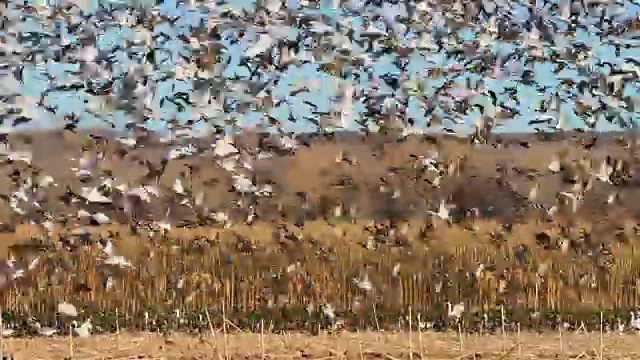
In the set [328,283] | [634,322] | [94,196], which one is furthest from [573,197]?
[328,283]

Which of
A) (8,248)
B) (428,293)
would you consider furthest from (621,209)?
(8,248)

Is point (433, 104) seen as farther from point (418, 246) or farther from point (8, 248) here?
point (8, 248)

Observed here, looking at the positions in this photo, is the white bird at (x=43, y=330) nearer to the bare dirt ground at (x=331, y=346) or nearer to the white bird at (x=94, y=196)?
the bare dirt ground at (x=331, y=346)

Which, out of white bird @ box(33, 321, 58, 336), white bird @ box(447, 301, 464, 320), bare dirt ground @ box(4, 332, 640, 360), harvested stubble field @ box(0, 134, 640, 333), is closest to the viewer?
bare dirt ground @ box(4, 332, 640, 360)

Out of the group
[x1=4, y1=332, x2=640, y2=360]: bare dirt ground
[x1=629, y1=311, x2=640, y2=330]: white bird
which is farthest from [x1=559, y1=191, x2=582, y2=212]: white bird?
[x1=629, y1=311, x2=640, y2=330]: white bird

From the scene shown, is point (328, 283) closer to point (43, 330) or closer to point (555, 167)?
point (43, 330)

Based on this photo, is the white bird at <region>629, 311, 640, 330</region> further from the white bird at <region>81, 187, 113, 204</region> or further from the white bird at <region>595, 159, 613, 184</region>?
the white bird at <region>81, 187, 113, 204</region>

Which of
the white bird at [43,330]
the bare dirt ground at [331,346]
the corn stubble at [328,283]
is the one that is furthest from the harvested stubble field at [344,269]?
the bare dirt ground at [331,346]
